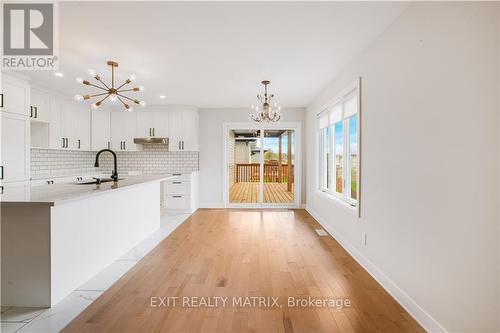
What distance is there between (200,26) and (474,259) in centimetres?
288

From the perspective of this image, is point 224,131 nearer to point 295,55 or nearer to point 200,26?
point 295,55

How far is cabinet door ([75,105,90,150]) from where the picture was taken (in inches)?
226

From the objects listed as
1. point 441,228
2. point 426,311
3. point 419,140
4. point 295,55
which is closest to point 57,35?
point 295,55

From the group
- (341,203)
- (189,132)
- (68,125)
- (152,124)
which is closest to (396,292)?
(341,203)

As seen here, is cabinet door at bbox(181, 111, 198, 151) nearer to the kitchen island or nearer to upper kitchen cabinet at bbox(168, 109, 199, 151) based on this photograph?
upper kitchen cabinet at bbox(168, 109, 199, 151)

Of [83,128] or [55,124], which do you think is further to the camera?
[83,128]

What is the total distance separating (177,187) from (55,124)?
8.88 feet

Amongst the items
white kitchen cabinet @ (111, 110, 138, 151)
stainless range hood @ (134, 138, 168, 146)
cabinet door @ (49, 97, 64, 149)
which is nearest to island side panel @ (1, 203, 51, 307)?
cabinet door @ (49, 97, 64, 149)

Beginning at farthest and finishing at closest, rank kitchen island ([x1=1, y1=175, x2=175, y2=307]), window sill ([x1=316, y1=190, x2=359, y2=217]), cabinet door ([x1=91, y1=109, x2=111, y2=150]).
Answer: cabinet door ([x1=91, y1=109, x2=111, y2=150]), window sill ([x1=316, y1=190, x2=359, y2=217]), kitchen island ([x1=1, y1=175, x2=175, y2=307])

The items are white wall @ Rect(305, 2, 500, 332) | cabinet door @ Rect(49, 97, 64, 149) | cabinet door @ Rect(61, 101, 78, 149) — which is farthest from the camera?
cabinet door @ Rect(61, 101, 78, 149)

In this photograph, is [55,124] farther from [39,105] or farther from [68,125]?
[39,105]

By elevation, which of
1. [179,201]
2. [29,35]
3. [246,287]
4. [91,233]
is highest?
[29,35]

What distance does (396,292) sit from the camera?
233cm

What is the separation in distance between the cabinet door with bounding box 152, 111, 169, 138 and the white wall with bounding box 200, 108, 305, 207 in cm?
86
